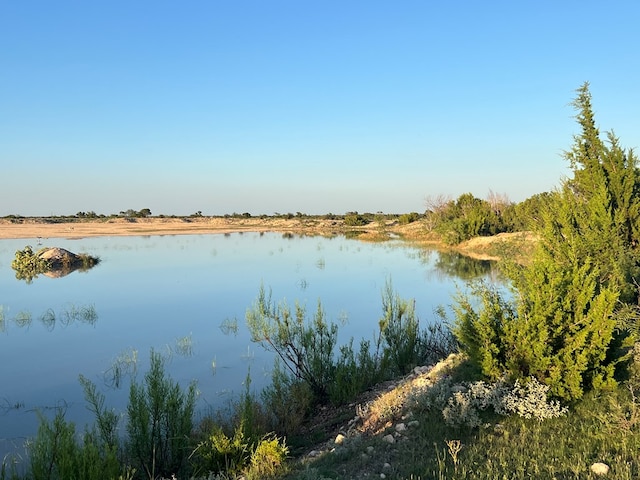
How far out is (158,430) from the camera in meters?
5.99

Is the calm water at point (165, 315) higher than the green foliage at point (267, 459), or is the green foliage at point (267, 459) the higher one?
the green foliage at point (267, 459)

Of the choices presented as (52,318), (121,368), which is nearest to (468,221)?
(52,318)

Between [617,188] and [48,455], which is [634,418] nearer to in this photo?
[48,455]

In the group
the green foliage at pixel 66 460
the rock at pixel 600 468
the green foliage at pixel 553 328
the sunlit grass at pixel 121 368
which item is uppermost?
the green foliage at pixel 553 328

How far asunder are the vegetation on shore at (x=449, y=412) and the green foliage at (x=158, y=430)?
0.02 m

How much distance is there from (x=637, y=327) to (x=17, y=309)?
18.9m

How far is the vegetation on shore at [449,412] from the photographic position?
4.40 metres

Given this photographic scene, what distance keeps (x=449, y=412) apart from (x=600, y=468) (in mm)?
1669

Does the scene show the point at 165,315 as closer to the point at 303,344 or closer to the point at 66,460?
the point at 303,344

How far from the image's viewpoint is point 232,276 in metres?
24.4

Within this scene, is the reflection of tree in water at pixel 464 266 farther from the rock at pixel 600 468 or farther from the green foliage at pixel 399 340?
the rock at pixel 600 468

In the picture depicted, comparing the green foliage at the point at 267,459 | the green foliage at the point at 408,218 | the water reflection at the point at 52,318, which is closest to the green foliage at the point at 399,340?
the green foliage at the point at 267,459

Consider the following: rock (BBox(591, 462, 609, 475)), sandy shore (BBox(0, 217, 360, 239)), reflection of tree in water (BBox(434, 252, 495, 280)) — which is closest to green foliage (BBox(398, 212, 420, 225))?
sandy shore (BBox(0, 217, 360, 239))

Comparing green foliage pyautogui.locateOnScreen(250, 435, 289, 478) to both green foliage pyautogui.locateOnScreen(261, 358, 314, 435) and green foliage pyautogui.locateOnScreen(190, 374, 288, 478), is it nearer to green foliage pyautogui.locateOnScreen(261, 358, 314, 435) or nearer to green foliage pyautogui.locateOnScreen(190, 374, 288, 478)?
green foliage pyautogui.locateOnScreen(190, 374, 288, 478)
